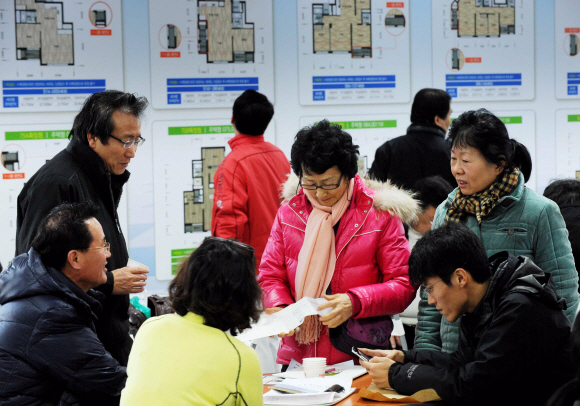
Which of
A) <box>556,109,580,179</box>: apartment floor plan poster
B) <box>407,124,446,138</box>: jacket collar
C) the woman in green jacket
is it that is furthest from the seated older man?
<box>556,109,580,179</box>: apartment floor plan poster

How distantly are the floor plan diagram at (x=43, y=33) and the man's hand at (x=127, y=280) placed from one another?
2.26 metres

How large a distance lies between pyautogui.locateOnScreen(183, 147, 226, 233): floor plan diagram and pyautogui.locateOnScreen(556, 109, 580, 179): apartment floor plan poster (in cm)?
256

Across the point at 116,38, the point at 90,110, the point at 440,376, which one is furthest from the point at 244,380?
the point at 116,38

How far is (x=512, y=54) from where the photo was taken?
15.6ft

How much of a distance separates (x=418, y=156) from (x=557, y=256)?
Answer: 180cm

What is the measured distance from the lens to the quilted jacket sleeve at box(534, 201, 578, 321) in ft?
7.64

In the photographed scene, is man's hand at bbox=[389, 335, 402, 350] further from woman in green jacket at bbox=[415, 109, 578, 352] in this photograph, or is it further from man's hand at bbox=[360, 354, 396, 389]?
man's hand at bbox=[360, 354, 396, 389]

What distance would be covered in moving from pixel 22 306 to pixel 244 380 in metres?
0.89

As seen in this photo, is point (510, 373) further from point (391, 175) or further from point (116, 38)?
point (116, 38)

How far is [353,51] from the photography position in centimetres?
455

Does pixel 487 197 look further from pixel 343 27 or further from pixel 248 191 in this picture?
pixel 343 27

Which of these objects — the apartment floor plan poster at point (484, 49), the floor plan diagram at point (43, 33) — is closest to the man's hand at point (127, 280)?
the floor plan diagram at point (43, 33)

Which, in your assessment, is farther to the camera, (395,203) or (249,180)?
(249,180)

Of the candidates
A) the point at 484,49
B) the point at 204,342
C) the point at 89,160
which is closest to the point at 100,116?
the point at 89,160
